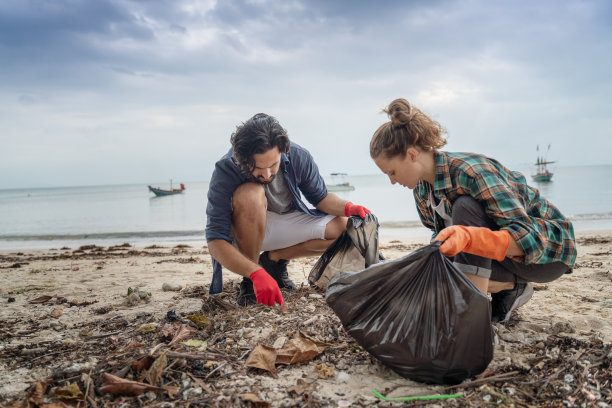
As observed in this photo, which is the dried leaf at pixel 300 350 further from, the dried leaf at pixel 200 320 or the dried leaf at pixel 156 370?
the dried leaf at pixel 200 320

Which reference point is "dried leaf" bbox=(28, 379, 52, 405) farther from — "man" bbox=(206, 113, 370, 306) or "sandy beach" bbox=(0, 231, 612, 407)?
"man" bbox=(206, 113, 370, 306)

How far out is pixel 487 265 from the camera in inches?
72.9

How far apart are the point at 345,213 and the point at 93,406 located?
6.67 ft

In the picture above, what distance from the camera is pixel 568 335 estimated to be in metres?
1.97

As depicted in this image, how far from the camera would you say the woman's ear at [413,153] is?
2.00 metres

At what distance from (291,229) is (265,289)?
0.71 meters

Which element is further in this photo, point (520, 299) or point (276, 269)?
point (276, 269)

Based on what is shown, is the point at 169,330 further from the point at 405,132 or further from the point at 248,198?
the point at 405,132

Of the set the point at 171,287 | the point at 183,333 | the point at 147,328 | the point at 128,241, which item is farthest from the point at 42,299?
the point at 128,241

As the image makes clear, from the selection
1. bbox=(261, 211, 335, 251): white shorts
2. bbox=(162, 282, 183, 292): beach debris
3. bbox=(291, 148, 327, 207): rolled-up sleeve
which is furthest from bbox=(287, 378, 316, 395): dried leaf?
bbox=(162, 282, 183, 292): beach debris

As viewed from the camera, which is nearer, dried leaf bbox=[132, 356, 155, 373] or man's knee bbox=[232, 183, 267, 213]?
dried leaf bbox=[132, 356, 155, 373]

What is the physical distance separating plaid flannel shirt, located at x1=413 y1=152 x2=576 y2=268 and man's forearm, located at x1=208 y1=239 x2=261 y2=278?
4.07ft

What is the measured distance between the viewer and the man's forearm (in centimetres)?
255

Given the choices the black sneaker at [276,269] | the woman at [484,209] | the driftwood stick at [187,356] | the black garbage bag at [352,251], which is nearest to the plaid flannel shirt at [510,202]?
the woman at [484,209]
